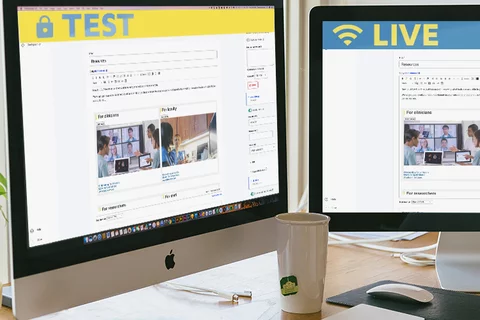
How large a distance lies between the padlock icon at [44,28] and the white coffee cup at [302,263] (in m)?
0.46

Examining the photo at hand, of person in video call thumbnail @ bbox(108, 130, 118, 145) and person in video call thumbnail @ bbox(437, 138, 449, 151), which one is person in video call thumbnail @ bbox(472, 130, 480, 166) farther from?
person in video call thumbnail @ bbox(108, 130, 118, 145)

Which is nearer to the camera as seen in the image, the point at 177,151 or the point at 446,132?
the point at 177,151

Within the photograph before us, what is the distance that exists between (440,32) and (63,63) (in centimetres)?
67

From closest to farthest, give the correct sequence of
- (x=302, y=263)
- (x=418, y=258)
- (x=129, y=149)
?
(x=129, y=149) → (x=302, y=263) → (x=418, y=258)

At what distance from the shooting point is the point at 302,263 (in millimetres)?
1155

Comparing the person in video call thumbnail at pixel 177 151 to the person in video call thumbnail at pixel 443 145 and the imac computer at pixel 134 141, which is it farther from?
the person in video call thumbnail at pixel 443 145

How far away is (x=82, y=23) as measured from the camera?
97 cm

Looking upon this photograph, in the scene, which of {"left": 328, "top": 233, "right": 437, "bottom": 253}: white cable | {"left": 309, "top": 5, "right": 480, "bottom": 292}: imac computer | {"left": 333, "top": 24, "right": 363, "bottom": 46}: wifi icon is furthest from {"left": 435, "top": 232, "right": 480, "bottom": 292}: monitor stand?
{"left": 333, "top": 24, "right": 363, "bottom": 46}: wifi icon

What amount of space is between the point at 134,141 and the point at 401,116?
0.51m

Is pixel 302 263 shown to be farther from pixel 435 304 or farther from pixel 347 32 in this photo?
pixel 347 32

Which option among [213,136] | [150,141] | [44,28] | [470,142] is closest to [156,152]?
[150,141]

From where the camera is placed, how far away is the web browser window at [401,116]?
1303mm

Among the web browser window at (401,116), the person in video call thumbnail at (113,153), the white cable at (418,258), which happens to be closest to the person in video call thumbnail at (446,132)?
the web browser window at (401,116)

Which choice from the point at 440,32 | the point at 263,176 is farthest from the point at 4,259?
the point at 440,32
